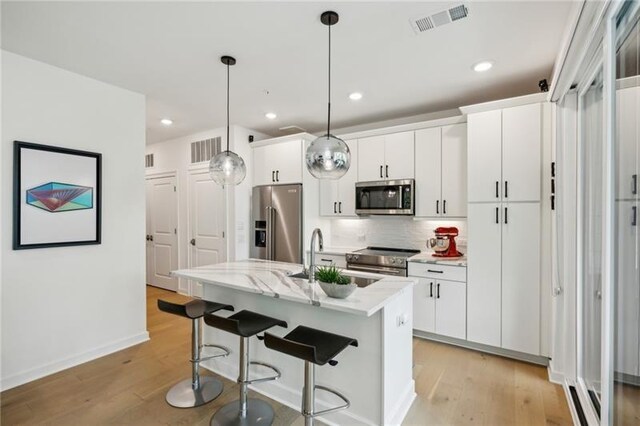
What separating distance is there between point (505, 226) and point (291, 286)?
222cm

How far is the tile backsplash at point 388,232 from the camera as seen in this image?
12.9 feet

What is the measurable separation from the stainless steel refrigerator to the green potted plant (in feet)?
7.24

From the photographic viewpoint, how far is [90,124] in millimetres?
2980

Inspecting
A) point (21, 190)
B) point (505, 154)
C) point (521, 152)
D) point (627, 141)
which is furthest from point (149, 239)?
point (627, 141)

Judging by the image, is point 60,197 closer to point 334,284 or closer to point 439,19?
point 334,284

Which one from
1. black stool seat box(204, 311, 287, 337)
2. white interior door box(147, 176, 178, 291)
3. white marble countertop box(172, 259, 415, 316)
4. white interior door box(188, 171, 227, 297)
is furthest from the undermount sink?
white interior door box(147, 176, 178, 291)

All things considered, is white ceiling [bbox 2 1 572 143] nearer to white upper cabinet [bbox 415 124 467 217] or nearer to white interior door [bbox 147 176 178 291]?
white upper cabinet [bbox 415 124 467 217]

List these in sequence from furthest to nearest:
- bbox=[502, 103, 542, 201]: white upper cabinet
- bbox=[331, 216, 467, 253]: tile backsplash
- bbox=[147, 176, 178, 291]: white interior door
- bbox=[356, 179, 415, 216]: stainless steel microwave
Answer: bbox=[147, 176, 178, 291]: white interior door → bbox=[331, 216, 467, 253]: tile backsplash → bbox=[356, 179, 415, 216]: stainless steel microwave → bbox=[502, 103, 542, 201]: white upper cabinet

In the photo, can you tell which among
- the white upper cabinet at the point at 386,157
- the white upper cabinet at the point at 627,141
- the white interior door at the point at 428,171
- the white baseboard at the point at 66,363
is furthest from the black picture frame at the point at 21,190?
the white upper cabinet at the point at 627,141

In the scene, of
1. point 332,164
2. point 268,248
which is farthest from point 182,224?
point 332,164

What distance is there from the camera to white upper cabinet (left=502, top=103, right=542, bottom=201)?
9.32 feet

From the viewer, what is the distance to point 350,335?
2021 millimetres

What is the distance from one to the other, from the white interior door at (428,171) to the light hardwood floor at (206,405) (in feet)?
5.25

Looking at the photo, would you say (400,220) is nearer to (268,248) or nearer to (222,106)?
(268,248)
